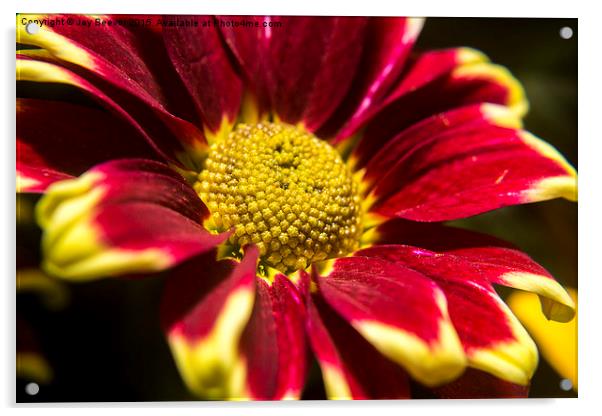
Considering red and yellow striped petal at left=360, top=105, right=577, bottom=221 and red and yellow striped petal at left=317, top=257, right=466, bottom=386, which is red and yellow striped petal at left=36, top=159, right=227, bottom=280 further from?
red and yellow striped petal at left=360, top=105, right=577, bottom=221

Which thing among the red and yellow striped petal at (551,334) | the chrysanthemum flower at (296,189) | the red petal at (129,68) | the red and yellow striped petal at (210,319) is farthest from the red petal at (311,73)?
the red and yellow striped petal at (551,334)

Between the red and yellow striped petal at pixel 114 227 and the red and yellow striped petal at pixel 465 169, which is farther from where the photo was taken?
the red and yellow striped petal at pixel 465 169

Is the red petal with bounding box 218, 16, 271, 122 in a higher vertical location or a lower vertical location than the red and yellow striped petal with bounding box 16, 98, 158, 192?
higher

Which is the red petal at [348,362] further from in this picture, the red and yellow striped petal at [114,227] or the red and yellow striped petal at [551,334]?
the red and yellow striped petal at [551,334]

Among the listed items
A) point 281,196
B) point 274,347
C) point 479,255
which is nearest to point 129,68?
point 281,196

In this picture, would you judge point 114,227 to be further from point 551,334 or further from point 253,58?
point 551,334

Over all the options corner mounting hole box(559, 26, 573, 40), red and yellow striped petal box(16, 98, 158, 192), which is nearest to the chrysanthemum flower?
red and yellow striped petal box(16, 98, 158, 192)

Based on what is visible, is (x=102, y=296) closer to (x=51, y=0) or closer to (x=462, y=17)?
(x=51, y=0)

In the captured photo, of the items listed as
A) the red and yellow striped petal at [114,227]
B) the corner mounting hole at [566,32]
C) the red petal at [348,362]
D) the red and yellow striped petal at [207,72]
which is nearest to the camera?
the red and yellow striped petal at [114,227]
